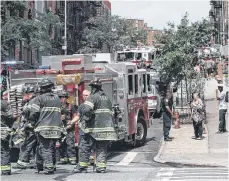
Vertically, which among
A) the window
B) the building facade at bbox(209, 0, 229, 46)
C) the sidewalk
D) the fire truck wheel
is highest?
the building facade at bbox(209, 0, 229, 46)

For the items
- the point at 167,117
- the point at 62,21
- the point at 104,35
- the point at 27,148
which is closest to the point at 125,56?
the point at 167,117

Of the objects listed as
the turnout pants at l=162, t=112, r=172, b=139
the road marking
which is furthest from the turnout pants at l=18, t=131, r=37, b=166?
the turnout pants at l=162, t=112, r=172, b=139

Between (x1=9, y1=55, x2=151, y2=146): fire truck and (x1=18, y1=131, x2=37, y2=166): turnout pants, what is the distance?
1.58m

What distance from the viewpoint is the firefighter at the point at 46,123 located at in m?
9.60

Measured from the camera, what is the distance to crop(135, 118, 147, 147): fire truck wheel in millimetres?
15409

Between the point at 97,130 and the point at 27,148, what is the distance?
5.63ft

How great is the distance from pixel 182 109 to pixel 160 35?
3034mm

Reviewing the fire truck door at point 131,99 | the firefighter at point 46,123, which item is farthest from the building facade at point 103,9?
the firefighter at point 46,123

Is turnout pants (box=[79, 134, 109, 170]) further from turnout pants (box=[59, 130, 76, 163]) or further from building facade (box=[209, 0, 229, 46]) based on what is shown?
building facade (box=[209, 0, 229, 46])

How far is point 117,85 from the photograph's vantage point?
14.1 metres

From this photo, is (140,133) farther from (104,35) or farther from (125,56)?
(104,35)

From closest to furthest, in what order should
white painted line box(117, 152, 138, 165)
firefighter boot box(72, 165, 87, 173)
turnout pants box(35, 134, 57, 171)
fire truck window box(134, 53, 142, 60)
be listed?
turnout pants box(35, 134, 57, 171) < firefighter boot box(72, 165, 87, 173) < white painted line box(117, 152, 138, 165) < fire truck window box(134, 53, 142, 60)

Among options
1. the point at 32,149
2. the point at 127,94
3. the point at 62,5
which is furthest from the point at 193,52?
the point at 62,5

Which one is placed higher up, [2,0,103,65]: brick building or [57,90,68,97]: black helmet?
[2,0,103,65]: brick building
